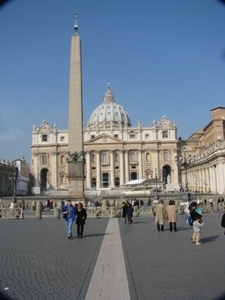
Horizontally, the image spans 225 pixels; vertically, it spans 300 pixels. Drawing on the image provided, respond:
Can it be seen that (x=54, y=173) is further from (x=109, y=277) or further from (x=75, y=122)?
(x=109, y=277)

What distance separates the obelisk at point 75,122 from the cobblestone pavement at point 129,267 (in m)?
12.1

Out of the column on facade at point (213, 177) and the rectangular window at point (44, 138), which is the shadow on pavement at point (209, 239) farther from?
the rectangular window at point (44, 138)

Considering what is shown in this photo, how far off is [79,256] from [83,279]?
7.10ft

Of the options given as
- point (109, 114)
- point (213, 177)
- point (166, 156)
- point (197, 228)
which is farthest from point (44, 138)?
point (197, 228)

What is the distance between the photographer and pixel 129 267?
263 inches

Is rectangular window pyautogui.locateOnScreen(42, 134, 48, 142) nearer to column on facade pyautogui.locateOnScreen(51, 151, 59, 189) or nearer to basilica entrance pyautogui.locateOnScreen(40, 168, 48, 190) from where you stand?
column on facade pyautogui.locateOnScreen(51, 151, 59, 189)

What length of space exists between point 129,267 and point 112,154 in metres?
81.5

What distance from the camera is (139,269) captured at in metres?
6.47

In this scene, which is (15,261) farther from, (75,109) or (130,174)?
(130,174)

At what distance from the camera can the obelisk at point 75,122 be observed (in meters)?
22.4

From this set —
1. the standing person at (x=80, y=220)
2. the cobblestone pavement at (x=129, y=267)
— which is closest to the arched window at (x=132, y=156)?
the standing person at (x=80, y=220)

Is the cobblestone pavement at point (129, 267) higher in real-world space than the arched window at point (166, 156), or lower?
lower

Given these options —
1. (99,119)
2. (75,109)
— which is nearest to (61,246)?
(75,109)

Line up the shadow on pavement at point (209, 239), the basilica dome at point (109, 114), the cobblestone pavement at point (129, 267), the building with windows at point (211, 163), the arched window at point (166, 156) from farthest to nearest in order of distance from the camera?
1. the basilica dome at point (109, 114)
2. the arched window at point (166, 156)
3. the building with windows at point (211, 163)
4. the shadow on pavement at point (209, 239)
5. the cobblestone pavement at point (129, 267)
